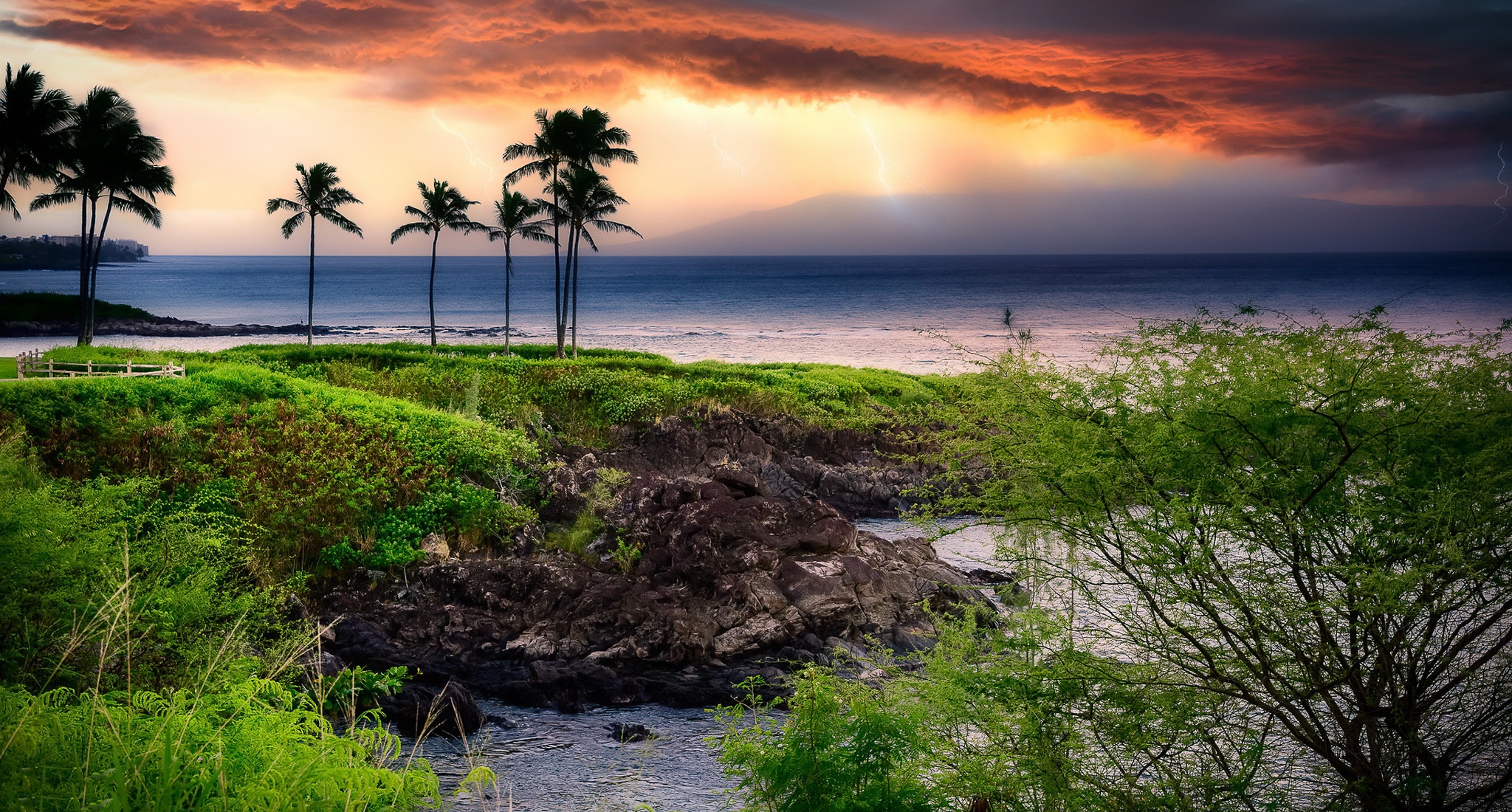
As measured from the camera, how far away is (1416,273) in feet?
435

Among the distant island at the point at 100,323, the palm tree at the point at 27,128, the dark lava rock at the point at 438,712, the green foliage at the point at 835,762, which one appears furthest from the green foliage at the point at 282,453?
the distant island at the point at 100,323

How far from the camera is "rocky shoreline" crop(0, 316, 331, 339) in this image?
6181 cm

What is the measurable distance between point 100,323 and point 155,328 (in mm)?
3709

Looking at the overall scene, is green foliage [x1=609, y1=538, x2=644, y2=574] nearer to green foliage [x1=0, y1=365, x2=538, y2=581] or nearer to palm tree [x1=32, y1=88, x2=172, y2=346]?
green foliage [x1=0, y1=365, x2=538, y2=581]

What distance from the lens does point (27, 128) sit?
30.3 metres

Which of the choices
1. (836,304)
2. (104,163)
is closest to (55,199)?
(104,163)

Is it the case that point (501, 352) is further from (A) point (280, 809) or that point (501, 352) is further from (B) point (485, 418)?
(A) point (280, 809)

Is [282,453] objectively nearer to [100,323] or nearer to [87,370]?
[87,370]

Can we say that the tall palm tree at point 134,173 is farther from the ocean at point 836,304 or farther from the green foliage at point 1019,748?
the green foliage at point 1019,748

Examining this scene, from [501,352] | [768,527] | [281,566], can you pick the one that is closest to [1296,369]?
[768,527]

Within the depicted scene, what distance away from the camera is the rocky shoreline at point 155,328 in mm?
61812

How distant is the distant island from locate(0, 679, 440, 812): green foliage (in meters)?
73.0

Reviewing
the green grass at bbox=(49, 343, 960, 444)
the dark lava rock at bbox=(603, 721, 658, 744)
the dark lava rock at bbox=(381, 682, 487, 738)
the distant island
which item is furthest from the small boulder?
the distant island

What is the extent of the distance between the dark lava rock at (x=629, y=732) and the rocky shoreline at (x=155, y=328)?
68.8 m
